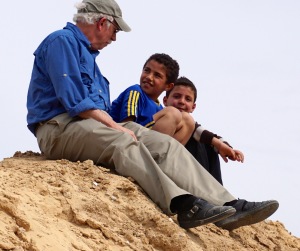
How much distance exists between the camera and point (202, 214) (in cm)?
506

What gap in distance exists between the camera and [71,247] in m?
4.29

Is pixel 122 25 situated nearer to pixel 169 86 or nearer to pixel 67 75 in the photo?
pixel 67 75

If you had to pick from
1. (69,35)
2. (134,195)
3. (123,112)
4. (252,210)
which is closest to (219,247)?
(252,210)

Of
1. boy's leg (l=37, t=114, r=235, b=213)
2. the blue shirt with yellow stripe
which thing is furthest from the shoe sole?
the blue shirt with yellow stripe

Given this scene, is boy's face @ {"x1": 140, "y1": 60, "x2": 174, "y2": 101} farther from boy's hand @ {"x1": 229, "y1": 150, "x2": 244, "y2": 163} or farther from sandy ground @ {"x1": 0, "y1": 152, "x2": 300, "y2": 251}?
sandy ground @ {"x1": 0, "y1": 152, "x2": 300, "y2": 251}

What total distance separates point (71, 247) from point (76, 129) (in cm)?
138

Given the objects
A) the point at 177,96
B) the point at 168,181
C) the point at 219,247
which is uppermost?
the point at 177,96

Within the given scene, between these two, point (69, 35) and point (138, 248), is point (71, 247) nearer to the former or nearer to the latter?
point (138, 248)

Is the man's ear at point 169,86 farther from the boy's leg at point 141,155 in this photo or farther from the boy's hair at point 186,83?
the boy's leg at point 141,155

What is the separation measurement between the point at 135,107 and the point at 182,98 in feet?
1.85

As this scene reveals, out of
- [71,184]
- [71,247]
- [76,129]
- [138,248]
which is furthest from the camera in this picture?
[76,129]

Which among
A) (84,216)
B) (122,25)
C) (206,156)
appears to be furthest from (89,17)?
(84,216)

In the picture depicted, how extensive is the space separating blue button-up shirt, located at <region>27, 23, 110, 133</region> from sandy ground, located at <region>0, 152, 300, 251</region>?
0.40m

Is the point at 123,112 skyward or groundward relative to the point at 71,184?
skyward
